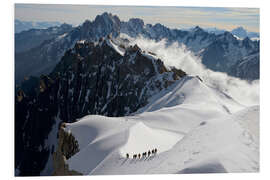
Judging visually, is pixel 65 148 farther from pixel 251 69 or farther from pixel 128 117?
pixel 251 69

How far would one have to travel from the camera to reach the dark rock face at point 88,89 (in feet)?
173

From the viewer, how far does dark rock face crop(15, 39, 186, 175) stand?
52625 millimetres

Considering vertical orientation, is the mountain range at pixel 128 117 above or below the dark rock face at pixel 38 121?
above

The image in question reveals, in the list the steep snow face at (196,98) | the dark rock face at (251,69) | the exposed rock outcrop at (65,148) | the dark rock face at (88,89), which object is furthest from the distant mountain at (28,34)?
the steep snow face at (196,98)

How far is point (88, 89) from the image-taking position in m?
75.4

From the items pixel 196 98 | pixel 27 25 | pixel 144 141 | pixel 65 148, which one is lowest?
pixel 65 148

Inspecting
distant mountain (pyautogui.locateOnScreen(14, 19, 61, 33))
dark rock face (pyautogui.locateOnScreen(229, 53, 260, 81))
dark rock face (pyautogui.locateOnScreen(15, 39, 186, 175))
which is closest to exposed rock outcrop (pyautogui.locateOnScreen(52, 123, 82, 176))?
distant mountain (pyautogui.locateOnScreen(14, 19, 61, 33))

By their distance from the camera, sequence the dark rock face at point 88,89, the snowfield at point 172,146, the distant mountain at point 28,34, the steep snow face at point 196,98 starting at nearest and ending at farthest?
1. the snowfield at point 172,146
2. the distant mountain at point 28,34
3. the steep snow face at point 196,98
4. the dark rock face at point 88,89

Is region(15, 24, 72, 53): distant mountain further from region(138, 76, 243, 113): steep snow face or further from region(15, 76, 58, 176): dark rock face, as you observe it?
region(15, 76, 58, 176): dark rock face

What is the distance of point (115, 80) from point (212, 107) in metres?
38.9

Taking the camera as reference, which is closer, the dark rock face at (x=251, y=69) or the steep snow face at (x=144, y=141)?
the steep snow face at (x=144, y=141)

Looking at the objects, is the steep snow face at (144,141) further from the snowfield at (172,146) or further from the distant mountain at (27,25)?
the distant mountain at (27,25)

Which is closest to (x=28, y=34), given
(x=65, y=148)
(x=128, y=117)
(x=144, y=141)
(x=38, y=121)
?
(x=128, y=117)

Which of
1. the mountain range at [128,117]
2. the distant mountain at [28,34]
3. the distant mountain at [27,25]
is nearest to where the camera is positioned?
the mountain range at [128,117]
